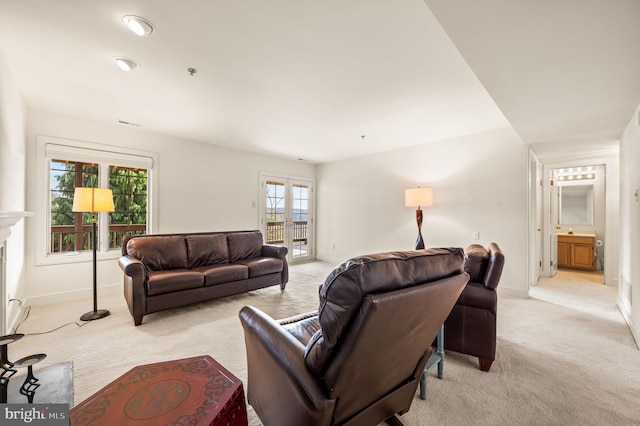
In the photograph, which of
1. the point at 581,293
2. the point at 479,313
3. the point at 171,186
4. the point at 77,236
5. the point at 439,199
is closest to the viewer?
the point at 479,313

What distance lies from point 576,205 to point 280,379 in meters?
7.20

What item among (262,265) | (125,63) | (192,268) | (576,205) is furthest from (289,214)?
(576,205)

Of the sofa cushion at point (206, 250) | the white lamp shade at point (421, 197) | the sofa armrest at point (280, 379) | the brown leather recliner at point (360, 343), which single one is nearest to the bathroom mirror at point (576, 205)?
the white lamp shade at point (421, 197)

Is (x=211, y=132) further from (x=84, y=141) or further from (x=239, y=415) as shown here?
(x=239, y=415)

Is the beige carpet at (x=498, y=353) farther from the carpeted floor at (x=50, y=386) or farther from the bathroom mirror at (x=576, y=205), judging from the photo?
the bathroom mirror at (x=576, y=205)

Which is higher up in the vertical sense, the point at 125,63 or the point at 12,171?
the point at 125,63

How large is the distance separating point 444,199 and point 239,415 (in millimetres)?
4233

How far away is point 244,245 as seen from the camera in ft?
13.4

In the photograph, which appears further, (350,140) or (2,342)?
(350,140)

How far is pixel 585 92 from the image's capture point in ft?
7.12

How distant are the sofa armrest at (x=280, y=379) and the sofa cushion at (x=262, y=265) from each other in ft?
7.19

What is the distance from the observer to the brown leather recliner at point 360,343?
35.4 inches

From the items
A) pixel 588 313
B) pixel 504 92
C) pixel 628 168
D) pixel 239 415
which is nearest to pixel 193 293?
pixel 239 415

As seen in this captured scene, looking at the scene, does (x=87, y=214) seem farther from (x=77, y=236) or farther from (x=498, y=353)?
(x=498, y=353)
